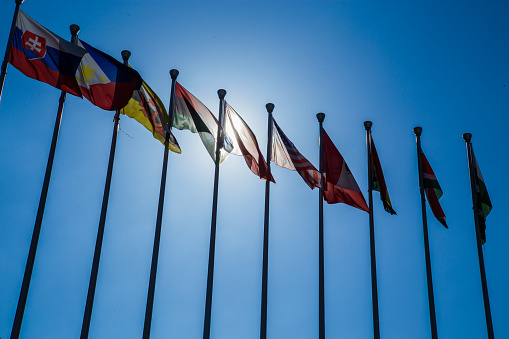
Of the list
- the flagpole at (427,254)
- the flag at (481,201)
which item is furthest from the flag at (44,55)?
the flag at (481,201)

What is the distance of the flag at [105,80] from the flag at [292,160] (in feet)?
16.4

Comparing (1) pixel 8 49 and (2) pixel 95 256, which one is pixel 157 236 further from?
(1) pixel 8 49

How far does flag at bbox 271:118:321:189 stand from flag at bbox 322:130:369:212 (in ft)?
1.36

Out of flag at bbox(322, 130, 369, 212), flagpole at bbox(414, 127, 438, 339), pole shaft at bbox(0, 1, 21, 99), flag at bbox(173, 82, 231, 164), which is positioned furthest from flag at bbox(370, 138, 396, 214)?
pole shaft at bbox(0, 1, 21, 99)

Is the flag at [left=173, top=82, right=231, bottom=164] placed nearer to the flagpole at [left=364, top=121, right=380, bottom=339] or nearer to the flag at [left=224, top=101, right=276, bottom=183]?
the flag at [left=224, top=101, right=276, bottom=183]

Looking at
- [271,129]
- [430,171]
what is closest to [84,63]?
[271,129]

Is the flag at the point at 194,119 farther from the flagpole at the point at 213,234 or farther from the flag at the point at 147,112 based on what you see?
the flag at the point at 147,112

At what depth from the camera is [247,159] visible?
17359 mm

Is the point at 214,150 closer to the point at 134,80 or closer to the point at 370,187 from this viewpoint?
the point at 134,80

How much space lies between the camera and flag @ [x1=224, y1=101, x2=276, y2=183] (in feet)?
57.0

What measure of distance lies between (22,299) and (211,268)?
481cm

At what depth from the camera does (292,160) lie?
18078 mm

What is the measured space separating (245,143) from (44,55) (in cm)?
641

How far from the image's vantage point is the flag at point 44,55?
14.1 meters
